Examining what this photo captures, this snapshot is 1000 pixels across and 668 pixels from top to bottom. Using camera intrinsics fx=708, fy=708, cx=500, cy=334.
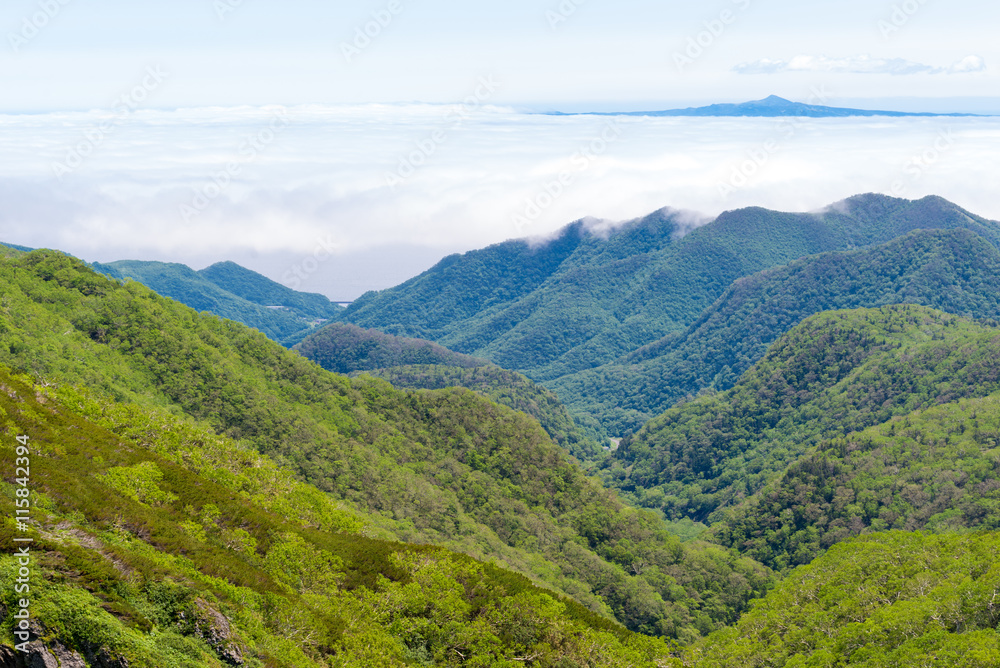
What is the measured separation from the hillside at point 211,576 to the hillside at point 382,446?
2239 centimetres

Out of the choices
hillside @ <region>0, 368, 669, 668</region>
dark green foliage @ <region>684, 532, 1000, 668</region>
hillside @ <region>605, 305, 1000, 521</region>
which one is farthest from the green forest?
A: hillside @ <region>605, 305, 1000, 521</region>

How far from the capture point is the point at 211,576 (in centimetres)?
2984

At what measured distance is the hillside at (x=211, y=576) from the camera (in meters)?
21.9

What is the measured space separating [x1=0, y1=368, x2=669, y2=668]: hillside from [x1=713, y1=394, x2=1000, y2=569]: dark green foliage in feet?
240

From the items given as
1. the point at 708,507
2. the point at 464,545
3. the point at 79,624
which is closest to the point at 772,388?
the point at 708,507

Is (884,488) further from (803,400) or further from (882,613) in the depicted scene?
(882,613)

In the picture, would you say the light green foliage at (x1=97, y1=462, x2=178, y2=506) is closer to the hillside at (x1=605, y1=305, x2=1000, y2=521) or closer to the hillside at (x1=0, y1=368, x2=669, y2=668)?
the hillside at (x1=0, y1=368, x2=669, y2=668)

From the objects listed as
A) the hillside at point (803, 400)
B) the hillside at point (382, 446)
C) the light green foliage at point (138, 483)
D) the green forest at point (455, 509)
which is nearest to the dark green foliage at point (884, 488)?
the green forest at point (455, 509)

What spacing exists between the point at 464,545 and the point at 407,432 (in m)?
34.6

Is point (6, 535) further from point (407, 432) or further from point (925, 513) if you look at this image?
point (925, 513)

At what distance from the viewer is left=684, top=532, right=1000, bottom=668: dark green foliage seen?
1543 inches

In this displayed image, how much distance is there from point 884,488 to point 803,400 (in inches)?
2453

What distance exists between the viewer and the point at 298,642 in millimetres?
28641

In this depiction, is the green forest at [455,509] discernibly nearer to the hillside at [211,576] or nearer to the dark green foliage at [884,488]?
the hillside at [211,576]
